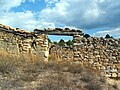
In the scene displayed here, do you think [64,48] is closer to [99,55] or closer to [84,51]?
[84,51]

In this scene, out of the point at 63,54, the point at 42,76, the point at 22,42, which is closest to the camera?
the point at 42,76

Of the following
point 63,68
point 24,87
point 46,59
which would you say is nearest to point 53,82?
point 24,87

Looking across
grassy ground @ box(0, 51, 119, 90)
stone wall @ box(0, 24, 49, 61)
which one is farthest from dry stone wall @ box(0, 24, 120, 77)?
grassy ground @ box(0, 51, 119, 90)

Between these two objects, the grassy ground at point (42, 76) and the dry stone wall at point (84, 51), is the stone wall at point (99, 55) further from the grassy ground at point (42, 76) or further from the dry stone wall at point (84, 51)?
the grassy ground at point (42, 76)

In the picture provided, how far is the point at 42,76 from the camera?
36.2 ft

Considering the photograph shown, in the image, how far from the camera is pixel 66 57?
562 inches

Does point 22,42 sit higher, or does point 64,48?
point 22,42

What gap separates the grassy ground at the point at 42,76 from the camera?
975 centimetres

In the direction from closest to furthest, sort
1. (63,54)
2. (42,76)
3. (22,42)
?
(42,76)
(22,42)
(63,54)

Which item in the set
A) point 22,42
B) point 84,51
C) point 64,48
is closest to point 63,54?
point 64,48

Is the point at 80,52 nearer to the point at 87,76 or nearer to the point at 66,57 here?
the point at 66,57

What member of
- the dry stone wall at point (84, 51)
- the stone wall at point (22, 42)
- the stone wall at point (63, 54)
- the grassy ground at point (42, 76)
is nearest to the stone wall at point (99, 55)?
the dry stone wall at point (84, 51)

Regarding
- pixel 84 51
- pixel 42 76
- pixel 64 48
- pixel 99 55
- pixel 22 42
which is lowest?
pixel 42 76

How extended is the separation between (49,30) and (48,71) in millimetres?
3257
